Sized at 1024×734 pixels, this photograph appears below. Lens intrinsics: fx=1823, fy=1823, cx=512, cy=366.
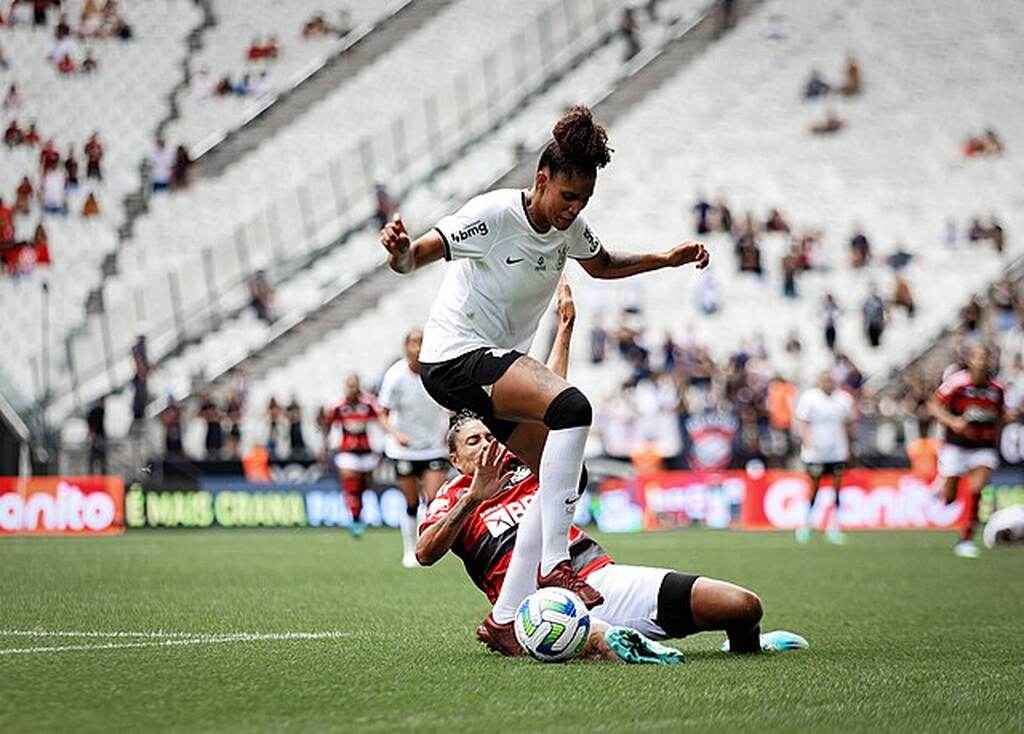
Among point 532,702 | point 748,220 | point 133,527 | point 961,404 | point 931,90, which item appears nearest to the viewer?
point 532,702

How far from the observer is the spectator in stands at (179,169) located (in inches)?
1654

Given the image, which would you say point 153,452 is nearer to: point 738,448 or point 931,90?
point 738,448

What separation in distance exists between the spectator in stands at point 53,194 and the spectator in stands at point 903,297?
1829cm

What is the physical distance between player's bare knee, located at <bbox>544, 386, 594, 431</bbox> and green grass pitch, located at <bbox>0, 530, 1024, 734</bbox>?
1.11 meters

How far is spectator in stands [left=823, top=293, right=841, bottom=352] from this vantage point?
115 ft

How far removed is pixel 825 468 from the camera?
25.8 m

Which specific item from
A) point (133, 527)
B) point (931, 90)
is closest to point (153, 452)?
point (133, 527)

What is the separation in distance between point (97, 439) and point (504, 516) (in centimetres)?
2364

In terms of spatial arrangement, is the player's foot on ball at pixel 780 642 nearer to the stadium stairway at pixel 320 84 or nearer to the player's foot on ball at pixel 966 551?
the player's foot on ball at pixel 966 551

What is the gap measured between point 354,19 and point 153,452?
17978mm

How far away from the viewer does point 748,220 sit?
3775 cm

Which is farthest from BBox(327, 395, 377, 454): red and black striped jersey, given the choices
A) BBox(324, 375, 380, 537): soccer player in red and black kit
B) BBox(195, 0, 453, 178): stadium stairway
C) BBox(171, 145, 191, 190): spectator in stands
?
BBox(195, 0, 453, 178): stadium stairway

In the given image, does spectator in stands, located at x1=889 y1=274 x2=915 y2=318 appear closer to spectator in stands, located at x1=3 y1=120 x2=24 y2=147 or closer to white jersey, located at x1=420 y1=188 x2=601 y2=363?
spectator in stands, located at x1=3 y1=120 x2=24 y2=147

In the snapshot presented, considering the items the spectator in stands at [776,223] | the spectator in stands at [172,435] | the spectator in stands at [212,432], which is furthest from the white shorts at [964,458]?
the spectator in stands at [776,223]
